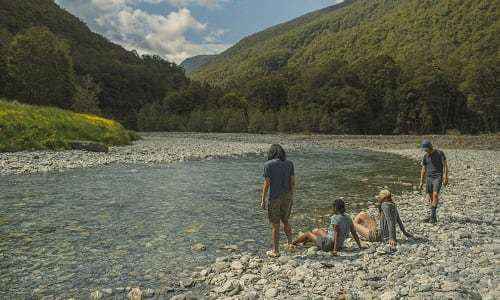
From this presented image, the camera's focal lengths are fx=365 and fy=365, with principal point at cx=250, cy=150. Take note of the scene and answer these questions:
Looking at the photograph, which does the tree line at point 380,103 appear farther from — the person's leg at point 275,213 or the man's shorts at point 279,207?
the person's leg at point 275,213

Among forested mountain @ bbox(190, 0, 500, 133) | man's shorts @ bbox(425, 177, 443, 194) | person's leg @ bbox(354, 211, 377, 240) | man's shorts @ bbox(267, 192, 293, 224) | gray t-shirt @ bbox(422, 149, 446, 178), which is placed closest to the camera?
man's shorts @ bbox(267, 192, 293, 224)

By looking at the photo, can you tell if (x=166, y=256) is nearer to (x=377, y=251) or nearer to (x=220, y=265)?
(x=220, y=265)

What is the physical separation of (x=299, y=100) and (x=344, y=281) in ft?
332

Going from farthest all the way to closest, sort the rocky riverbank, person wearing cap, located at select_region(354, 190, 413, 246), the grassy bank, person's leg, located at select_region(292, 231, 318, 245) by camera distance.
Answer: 1. the grassy bank
2. person's leg, located at select_region(292, 231, 318, 245)
3. person wearing cap, located at select_region(354, 190, 413, 246)
4. the rocky riverbank

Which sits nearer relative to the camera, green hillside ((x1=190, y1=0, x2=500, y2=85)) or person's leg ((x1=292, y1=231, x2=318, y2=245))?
person's leg ((x1=292, y1=231, x2=318, y2=245))

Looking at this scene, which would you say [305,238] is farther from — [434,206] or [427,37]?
[427,37]

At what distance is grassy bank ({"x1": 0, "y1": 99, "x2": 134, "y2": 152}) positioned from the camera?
27625mm

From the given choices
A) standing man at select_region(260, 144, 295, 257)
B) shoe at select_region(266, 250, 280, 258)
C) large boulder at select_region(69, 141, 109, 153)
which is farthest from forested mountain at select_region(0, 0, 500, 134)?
shoe at select_region(266, 250, 280, 258)

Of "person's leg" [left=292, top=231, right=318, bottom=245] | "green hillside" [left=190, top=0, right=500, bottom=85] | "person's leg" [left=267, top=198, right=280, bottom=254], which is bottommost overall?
"person's leg" [left=292, top=231, right=318, bottom=245]

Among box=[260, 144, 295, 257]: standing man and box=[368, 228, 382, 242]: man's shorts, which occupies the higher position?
box=[260, 144, 295, 257]: standing man

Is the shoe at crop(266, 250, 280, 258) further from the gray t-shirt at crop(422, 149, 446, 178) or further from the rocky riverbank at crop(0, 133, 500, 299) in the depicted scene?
the gray t-shirt at crop(422, 149, 446, 178)

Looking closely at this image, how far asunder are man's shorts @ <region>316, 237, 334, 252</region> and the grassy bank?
85.6 feet

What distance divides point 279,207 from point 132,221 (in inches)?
210

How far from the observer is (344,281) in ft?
23.1
